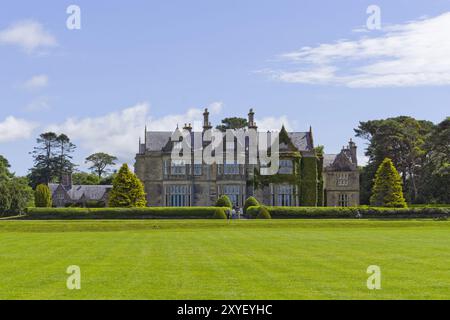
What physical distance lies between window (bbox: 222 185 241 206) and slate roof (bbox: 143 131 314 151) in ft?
21.4

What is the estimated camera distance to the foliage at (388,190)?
69.9m

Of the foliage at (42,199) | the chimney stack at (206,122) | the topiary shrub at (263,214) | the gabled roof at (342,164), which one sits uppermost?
the chimney stack at (206,122)

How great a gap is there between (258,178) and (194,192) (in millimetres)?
7014

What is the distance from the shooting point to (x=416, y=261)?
20.8 metres

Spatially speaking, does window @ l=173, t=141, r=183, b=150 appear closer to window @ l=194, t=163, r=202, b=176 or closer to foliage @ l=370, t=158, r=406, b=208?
window @ l=194, t=163, r=202, b=176

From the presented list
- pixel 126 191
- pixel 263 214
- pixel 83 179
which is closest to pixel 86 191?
pixel 83 179

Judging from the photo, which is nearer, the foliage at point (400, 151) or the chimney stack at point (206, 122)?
the chimney stack at point (206, 122)

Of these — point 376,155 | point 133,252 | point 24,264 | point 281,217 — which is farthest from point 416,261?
point 376,155

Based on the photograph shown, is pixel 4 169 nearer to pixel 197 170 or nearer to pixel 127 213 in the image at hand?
pixel 197 170

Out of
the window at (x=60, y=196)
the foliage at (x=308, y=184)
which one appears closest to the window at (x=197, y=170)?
the foliage at (x=308, y=184)

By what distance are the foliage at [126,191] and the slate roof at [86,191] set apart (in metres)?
27.7

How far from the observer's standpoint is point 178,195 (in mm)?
75062

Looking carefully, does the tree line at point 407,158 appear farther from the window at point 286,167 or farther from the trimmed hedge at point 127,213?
the trimmed hedge at point 127,213
